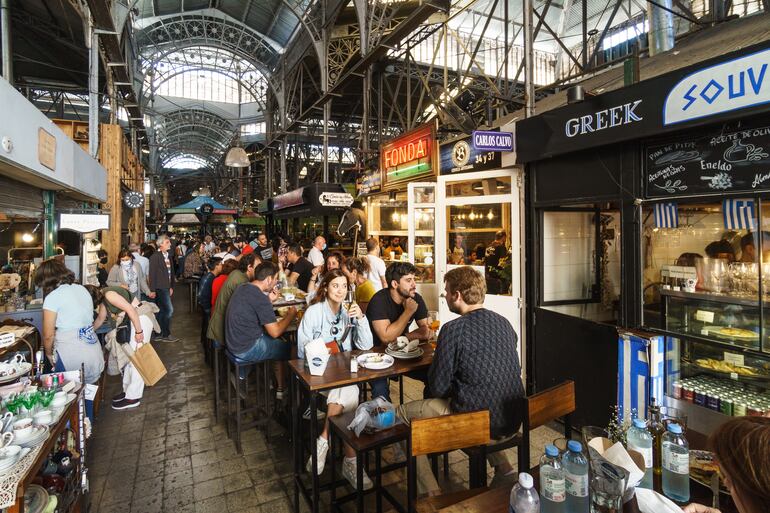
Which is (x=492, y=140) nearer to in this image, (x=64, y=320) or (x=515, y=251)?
(x=515, y=251)

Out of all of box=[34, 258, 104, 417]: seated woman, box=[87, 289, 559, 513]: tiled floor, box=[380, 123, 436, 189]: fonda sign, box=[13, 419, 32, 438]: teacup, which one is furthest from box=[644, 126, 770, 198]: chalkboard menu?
box=[34, 258, 104, 417]: seated woman

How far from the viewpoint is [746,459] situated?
113 cm

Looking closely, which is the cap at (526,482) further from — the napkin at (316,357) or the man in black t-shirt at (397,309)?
the man in black t-shirt at (397,309)

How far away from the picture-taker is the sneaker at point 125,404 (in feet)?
16.9

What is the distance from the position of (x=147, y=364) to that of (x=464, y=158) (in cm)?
509

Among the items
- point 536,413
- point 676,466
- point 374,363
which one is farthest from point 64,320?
point 676,466

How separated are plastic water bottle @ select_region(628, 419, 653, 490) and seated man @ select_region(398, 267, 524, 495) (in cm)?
81

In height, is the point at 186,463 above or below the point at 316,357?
below

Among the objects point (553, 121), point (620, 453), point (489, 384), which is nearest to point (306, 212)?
point (553, 121)

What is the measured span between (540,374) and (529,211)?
6.60ft

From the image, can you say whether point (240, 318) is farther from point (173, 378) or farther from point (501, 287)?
point (501, 287)

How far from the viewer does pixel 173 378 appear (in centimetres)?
633

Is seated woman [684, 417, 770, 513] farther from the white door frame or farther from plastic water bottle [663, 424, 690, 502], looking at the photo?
the white door frame

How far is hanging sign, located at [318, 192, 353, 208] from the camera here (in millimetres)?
10273
